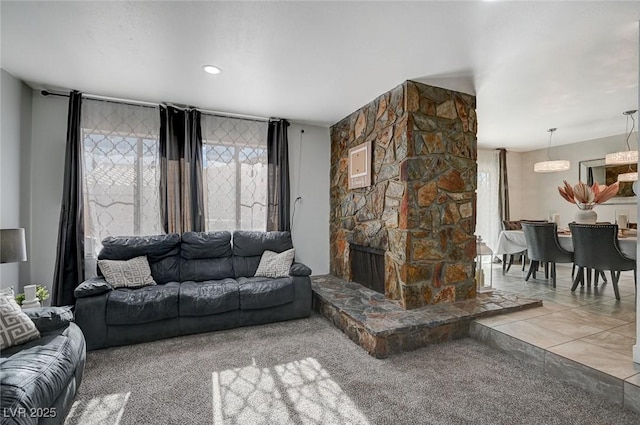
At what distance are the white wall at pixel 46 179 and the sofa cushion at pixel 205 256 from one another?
1362 mm

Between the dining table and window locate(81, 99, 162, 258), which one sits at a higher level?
window locate(81, 99, 162, 258)

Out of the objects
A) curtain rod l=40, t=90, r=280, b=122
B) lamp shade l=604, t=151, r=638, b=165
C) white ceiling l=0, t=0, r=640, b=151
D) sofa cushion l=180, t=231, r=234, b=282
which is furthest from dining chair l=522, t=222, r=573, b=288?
sofa cushion l=180, t=231, r=234, b=282

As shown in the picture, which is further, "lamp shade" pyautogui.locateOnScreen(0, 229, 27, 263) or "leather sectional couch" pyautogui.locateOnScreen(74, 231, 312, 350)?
"leather sectional couch" pyautogui.locateOnScreen(74, 231, 312, 350)

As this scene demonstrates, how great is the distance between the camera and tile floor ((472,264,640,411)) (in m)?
1.99

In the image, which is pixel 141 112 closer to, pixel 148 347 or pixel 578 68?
pixel 148 347

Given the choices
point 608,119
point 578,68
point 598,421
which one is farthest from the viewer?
point 608,119

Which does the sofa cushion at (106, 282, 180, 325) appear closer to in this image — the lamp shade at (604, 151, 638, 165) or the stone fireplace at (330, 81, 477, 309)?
the stone fireplace at (330, 81, 477, 309)

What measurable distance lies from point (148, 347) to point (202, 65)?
256 cm

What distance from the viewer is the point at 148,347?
2.74 metres

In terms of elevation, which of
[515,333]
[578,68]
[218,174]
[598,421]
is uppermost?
[578,68]

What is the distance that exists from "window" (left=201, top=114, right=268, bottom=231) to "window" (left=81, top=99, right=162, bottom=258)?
0.61 meters

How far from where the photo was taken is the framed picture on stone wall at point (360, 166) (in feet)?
12.0

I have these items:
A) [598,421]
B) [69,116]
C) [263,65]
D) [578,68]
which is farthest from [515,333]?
[69,116]

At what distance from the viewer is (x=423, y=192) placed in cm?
313
